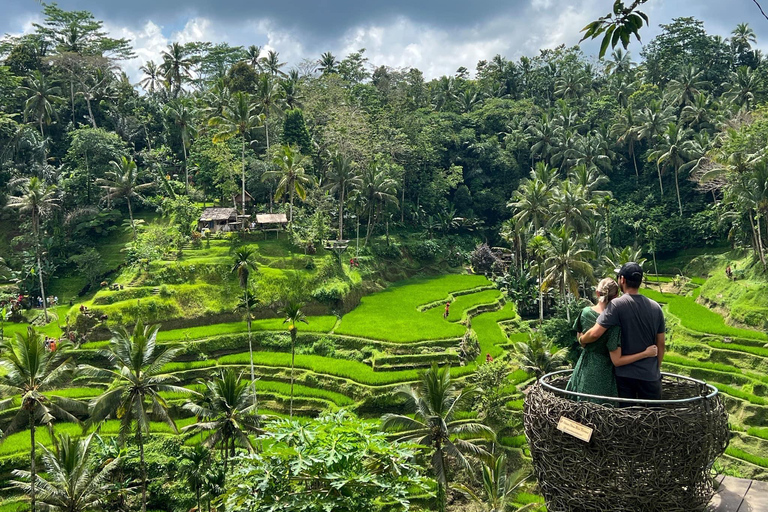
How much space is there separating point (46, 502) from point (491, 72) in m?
67.9

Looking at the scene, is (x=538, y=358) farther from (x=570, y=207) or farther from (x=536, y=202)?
(x=536, y=202)

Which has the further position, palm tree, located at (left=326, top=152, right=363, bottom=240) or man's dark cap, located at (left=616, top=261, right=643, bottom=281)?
palm tree, located at (left=326, top=152, right=363, bottom=240)

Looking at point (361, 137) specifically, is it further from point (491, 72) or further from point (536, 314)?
point (491, 72)

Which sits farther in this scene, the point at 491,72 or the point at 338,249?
the point at 491,72

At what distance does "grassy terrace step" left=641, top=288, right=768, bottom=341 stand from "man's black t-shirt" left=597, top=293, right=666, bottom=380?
29170 mm

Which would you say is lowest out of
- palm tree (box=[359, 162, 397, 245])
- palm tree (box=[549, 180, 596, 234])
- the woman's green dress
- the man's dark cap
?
the woman's green dress

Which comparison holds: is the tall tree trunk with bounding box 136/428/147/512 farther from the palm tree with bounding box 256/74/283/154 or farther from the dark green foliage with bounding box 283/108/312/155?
the dark green foliage with bounding box 283/108/312/155

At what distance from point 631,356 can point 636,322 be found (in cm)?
31

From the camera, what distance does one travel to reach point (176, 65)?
5806 centimetres

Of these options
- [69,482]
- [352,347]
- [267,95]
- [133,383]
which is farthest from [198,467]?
[267,95]

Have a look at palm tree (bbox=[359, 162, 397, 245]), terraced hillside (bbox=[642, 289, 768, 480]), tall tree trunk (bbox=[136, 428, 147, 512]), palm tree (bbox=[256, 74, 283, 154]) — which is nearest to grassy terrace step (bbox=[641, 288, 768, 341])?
terraced hillside (bbox=[642, 289, 768, 480])

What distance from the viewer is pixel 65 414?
1872 centimetres

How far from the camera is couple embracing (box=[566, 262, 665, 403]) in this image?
479cm

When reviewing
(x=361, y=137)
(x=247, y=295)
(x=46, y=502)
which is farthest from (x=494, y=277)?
(x=46, y=502)
